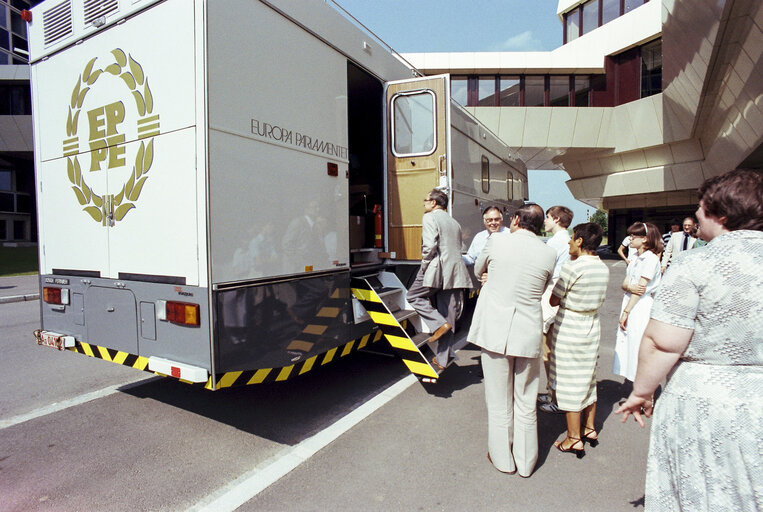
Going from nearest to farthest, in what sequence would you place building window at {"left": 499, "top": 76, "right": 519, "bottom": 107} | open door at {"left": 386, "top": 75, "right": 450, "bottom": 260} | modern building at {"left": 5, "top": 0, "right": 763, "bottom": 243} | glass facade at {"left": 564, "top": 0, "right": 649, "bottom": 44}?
open door at {"left": 386, "top": 75, "right": 450, "bottom": 260}, modern building at {"left": 5, "top": 0, "right": 763, "bottom": 243}, glass facade at {"left": 564, "top": 0, "right": 649, "bottom": 44}, building window at {"left": 499, "top": 76, "right": 519, "bottom": 107}

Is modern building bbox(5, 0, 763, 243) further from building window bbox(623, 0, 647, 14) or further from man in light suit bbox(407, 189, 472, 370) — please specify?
man in light suit bbox(407, 189, 472, 370)

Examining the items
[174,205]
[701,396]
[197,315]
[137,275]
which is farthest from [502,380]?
[137,275]

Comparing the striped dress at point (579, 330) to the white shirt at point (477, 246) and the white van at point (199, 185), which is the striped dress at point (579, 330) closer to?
the white van at point (199, 185)

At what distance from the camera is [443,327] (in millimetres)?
4551

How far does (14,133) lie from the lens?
1164 inches

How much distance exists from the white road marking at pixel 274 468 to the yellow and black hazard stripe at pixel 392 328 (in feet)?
1.68

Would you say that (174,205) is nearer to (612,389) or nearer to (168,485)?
(168,485)

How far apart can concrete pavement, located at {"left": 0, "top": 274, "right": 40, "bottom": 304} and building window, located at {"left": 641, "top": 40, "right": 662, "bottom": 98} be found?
84.9 ft

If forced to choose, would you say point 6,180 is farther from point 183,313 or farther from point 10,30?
point 183,313

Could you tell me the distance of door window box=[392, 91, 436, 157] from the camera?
16.8ft

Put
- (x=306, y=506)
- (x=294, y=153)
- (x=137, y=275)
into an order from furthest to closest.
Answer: (x=294, y=153)
(x=137, y=275)
(x=306, y=506)

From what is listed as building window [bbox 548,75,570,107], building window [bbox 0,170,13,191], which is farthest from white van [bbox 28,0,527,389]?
building window [bbox 0,170,13,191]

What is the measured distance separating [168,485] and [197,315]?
1128 millimetres

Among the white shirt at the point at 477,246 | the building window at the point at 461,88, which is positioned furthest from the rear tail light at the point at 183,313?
the building window at the point at 461,88
